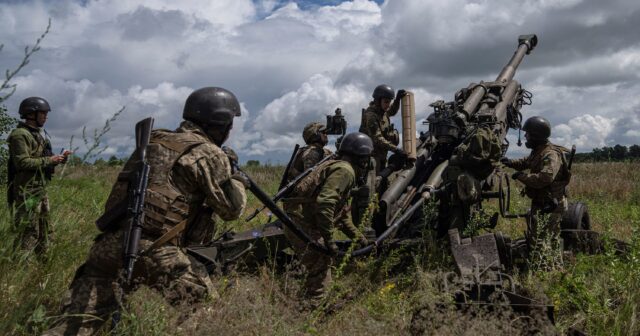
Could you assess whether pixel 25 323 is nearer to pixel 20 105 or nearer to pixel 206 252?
pixel 206 252

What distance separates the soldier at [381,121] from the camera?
28.3 feet

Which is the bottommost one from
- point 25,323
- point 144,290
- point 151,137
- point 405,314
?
point 405,314

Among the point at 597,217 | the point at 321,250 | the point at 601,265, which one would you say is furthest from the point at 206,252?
the point at 597,217

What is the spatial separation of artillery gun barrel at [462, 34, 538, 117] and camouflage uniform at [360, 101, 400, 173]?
1.18m

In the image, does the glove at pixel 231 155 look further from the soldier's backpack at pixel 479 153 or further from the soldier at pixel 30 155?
the soldier's backpack at pixel 479 153

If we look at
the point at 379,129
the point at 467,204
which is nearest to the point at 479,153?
the point at 467,204

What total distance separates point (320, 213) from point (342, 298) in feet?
3.08

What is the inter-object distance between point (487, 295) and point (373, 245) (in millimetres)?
1327

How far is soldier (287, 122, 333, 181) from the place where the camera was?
287 inches

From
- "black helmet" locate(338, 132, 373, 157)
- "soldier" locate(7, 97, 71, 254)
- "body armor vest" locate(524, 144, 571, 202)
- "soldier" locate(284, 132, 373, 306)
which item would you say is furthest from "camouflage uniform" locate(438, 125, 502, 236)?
"soldier" locate(7, 97, 71, 254)

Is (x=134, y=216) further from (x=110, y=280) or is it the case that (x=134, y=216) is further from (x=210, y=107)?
(x=210, y=107)

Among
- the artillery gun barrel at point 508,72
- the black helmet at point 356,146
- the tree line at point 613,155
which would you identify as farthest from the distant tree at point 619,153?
the black helmet at point 356,146

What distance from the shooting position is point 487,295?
448 centimetres

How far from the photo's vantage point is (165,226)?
3406mm
